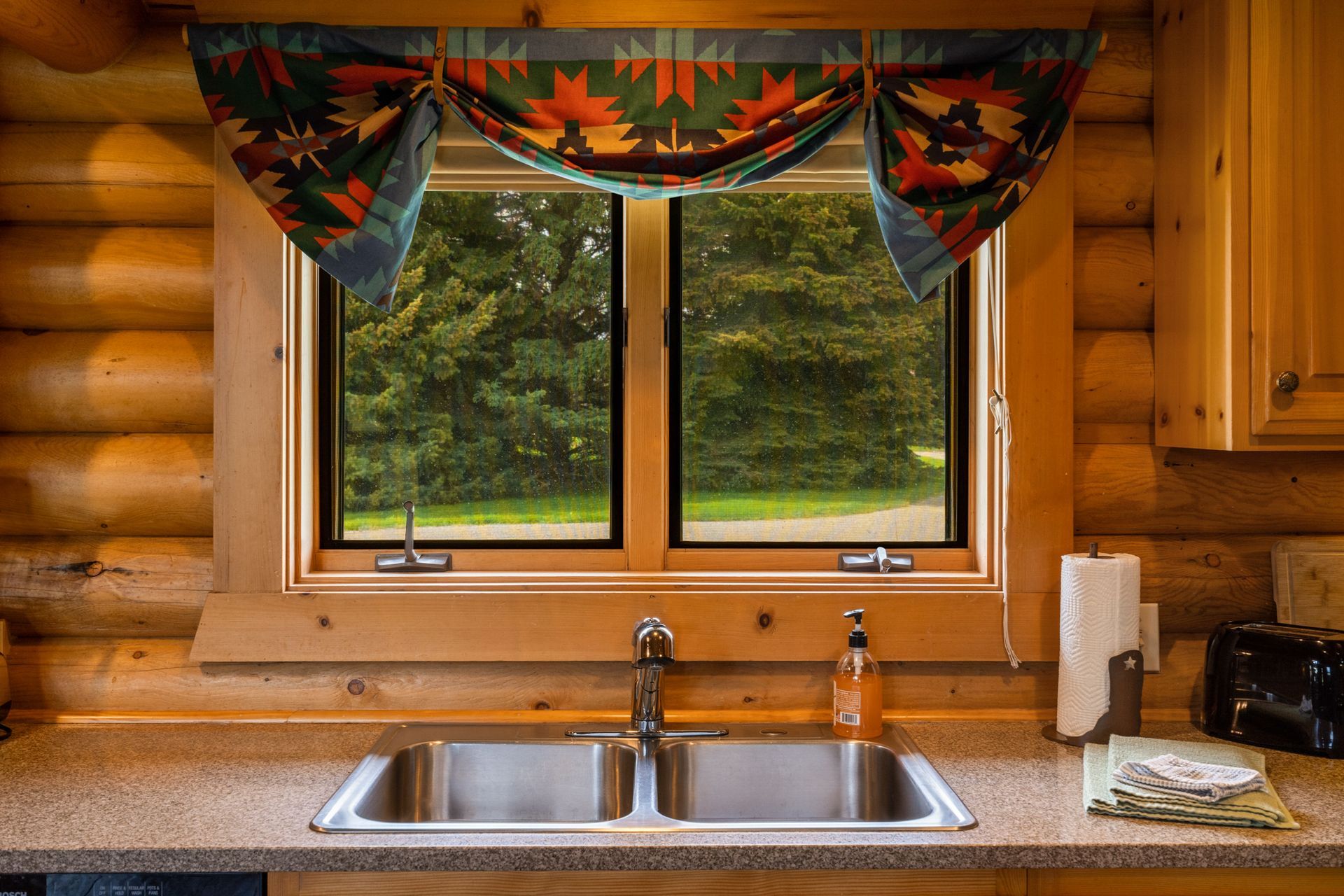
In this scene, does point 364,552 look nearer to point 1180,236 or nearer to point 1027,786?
point 1027,786

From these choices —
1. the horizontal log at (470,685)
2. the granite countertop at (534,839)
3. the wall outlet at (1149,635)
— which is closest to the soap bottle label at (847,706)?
the horizontal log at (470,685)

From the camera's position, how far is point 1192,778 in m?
1.33

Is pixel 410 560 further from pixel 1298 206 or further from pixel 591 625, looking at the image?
pixel 1298 206

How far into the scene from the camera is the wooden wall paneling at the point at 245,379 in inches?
68.2

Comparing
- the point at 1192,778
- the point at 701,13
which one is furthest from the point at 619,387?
the point at 1192,778

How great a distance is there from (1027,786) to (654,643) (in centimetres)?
61

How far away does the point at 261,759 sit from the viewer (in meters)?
1.53

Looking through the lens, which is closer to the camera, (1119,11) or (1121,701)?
(1121,701)

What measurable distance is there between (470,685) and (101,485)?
0.78 meters

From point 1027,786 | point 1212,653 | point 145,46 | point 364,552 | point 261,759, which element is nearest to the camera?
point 1027,786

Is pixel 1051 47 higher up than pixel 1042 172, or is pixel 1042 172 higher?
pixel 1051 47

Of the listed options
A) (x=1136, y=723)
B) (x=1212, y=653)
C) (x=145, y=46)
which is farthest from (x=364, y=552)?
(x=1212, y=653)

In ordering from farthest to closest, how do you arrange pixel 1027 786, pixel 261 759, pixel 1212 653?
pixel 1212 653 < pixel 261 759 < pixel 1027 786

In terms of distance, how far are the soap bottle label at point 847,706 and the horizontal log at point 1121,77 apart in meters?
1.16
